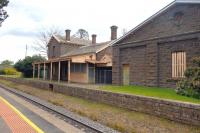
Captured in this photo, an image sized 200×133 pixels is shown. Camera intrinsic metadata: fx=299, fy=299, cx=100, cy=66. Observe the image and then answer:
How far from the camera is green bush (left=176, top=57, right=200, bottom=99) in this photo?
16.3 m

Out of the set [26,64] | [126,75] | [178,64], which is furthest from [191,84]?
[26,64]

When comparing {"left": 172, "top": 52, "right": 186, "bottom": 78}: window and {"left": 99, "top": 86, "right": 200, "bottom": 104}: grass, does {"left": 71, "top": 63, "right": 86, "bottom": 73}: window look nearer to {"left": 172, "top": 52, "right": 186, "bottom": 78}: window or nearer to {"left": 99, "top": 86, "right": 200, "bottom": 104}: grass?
{"left": 99, "top": 86, "right": 200, "bottom": 104}: grass

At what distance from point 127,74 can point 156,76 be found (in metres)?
4.56

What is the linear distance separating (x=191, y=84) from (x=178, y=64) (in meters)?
4.61

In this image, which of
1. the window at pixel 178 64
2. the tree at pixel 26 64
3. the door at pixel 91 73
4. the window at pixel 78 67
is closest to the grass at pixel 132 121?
the window at pixel 178 64

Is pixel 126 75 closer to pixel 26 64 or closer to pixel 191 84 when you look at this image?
pixel 191 84

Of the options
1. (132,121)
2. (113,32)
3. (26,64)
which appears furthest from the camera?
(26,64)

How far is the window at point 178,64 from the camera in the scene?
2096 cm

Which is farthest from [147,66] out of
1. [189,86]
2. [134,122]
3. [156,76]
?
[134,122]

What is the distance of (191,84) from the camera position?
55.4ft

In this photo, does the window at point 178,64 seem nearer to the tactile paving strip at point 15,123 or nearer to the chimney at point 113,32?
the tactile paving strip at point 15,123

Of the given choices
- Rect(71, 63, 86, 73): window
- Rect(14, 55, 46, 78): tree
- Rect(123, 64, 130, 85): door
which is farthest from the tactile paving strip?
Rect(14, 55, 46, 78): tree

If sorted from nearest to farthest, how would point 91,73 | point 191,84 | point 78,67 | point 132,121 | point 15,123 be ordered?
point 15,123 < point 132,121 < point 191,84 < point 91,73 < point 78,67

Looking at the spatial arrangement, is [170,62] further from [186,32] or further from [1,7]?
[1,7]
